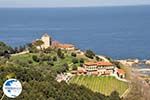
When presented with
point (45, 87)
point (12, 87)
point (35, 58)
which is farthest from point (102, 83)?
point (12, 87)

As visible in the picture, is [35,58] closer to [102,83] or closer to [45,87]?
[102,83]

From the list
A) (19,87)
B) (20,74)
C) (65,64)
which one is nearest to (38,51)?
(65,64)

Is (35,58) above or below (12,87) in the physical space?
below

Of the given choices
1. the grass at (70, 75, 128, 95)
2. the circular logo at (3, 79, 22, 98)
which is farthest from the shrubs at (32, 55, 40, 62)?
the circular logo at (3, 79, 22, 98)

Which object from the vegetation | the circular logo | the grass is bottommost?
the grass

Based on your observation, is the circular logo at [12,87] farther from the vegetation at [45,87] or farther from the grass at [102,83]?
the grass at [102,83]

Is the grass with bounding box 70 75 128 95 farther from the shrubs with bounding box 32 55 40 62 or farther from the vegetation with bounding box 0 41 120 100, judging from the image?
the shrubs with bounding box 32 55 40 62

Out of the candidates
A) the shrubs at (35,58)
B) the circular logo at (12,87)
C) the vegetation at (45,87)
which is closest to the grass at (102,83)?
the vegetation at (45,87)

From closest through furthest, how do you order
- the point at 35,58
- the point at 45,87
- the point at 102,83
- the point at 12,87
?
the point at 12,87 → the point at 45,87 → the point at 102,83 → the point at 35,58

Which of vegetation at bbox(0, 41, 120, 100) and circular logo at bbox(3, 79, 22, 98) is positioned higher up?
circular logo at bbox(3, 79, 22, 98)

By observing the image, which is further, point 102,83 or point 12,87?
point 102,83
